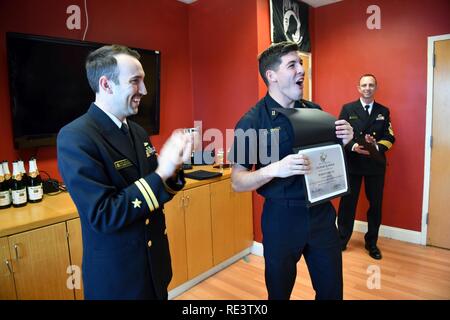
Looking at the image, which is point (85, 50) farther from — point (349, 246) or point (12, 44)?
point (349, 246)

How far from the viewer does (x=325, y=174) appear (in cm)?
141

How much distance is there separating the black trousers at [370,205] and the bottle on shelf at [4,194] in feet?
9.18

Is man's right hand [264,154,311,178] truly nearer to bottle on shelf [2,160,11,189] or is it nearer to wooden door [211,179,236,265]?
wooden door [211,179,236,265]

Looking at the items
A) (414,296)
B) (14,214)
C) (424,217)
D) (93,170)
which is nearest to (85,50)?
(14,214)

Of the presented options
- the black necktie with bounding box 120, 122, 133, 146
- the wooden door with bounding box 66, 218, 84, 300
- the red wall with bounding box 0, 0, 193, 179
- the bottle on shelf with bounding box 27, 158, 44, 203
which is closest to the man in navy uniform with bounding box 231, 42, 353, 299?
the black necktie with bounding box 120, 122, 133, 146

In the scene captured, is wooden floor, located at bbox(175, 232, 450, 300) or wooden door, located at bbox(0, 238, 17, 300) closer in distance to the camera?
wooden door, located at bbox(0, 238, 17, 300)

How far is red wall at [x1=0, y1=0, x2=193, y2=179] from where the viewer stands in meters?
2.15

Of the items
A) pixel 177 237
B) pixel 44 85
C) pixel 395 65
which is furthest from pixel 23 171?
pixel 395 65

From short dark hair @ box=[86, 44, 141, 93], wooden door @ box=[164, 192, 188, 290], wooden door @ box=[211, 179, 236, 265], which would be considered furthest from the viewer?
wooden door @ box=[211, 179, 236, 265]

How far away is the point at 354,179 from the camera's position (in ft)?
10.3

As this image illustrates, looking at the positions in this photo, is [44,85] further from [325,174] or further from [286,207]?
[325,174]

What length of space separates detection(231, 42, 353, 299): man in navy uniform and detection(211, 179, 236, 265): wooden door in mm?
1279

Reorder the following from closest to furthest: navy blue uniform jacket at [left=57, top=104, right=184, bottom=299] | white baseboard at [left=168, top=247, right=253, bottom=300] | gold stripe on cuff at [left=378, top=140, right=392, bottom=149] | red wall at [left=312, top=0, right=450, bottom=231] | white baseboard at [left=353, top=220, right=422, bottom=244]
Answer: navy blue uniform jacket at [left=57, top=104, right=184, bottom=299] → white baseboard at [left=168, top=247, right=253, bottom=300] → gold stripe on cuff at [left=378, top=140, right=392, bottom=149] → red wall at [left=312, top=0, right=450, bottom=231] → white baseboard at [left=353, top=220, right=422, bottom=244]

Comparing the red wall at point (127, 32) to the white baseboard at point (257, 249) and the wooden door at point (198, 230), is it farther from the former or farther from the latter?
the white baseboard at point (257, 249)
